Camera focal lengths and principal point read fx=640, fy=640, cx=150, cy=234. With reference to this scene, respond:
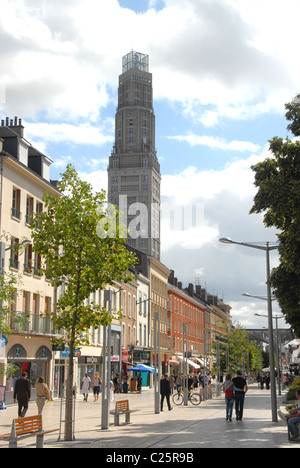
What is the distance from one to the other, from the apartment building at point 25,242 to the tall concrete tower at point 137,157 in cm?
10101

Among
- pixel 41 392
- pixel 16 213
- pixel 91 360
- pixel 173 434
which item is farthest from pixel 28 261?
pixel 173 434

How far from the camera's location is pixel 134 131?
158 m

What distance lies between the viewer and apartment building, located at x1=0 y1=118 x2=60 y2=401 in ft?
113

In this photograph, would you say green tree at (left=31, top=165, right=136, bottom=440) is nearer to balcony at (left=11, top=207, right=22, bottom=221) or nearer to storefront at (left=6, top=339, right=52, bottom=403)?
storefront at (left=6, top=339, right=52, bottom=403)

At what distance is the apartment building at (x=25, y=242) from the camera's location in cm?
3441

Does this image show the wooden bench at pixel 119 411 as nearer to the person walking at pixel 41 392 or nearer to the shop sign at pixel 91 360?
the person walking at pixel 41 392

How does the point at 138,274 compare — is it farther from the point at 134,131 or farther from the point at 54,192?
the point at 134,131

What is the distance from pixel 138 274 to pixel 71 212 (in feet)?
172

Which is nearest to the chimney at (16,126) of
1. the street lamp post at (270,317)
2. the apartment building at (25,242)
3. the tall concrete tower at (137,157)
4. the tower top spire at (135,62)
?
the apartment building at (25,242)

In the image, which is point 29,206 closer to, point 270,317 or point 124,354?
point 270,317

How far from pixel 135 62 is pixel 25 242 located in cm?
14573

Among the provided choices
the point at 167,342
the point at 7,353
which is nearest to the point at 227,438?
the point at 7,353

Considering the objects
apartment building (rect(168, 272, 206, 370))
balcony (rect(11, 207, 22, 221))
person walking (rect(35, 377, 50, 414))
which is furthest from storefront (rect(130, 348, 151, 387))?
person walking (rect(35, 377, 50, 414))

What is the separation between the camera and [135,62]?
566ft
